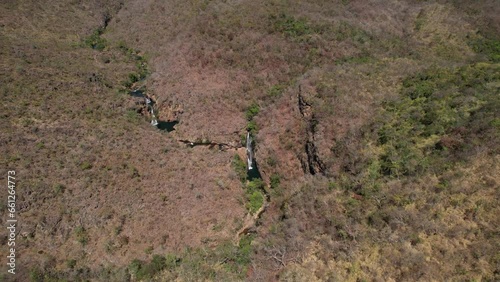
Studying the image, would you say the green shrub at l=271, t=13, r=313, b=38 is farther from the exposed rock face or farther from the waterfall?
the waterfall

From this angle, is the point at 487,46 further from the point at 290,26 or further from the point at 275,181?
the point at 275,181

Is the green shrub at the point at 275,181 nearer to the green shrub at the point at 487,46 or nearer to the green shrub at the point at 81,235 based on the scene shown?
the green shrub at the point at 81,235

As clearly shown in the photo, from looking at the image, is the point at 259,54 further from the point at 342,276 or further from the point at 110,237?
the point at 342,276

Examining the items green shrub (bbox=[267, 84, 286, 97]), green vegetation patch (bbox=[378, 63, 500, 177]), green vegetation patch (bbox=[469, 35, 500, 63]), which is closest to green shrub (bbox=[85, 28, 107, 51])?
green shrub (bbox=[267, 84, 286, 97])

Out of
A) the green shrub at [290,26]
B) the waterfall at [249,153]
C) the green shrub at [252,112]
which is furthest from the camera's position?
the green shrub at [290,26]

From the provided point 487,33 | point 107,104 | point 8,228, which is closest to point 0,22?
point 107,104

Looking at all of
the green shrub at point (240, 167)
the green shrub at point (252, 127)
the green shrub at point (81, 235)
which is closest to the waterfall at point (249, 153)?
the green shrub at point (252, 127)

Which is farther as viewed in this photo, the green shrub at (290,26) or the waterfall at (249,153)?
the green shrub at (290,26)

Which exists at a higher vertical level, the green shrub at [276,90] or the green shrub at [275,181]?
the green shrub at [276,90]
